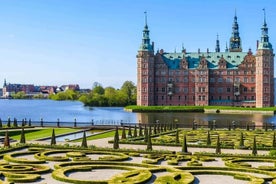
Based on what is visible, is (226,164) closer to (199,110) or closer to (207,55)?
(199,110)

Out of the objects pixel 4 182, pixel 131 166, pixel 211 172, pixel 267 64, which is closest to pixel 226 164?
pixel 211 172

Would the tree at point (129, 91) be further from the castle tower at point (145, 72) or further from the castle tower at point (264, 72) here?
the castle tower at point (264, 72)

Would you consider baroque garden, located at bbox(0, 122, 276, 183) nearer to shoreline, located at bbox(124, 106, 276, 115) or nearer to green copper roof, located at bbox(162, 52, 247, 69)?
shoreline, located at bbox(124, 106, 276, 115)

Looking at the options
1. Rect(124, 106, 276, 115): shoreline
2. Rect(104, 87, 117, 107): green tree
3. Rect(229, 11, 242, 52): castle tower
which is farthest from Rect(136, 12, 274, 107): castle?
Rect(104, 87, 117, 107): green tree

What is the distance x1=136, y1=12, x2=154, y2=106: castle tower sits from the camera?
483 feet

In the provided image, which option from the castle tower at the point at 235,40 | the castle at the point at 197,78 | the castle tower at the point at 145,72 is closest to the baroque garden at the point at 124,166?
the castle tower at the point at 145,72

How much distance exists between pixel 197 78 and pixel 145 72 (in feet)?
56.7

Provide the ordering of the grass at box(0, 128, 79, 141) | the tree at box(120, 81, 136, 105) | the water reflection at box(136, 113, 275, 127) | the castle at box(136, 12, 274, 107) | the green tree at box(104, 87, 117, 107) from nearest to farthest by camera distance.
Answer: the grass at box(0, 128, 79, 141) < the water reflection at box(136, 113, 275, 127) < the castle at box(136, 12, 274, 107) < the green tree at box(104, 87, 117, 107) < the tree at box(120, 81, 136, 105)

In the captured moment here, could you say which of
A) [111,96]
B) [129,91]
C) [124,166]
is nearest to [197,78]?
[129,91]

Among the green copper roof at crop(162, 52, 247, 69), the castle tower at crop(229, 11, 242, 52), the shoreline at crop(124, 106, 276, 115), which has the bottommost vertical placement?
the shoreline at crop(124, 106, 276, 115)

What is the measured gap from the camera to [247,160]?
2752 centimetres

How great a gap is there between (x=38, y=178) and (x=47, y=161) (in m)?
5.24

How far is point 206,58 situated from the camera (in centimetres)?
15138

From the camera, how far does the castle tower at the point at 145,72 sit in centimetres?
14725
